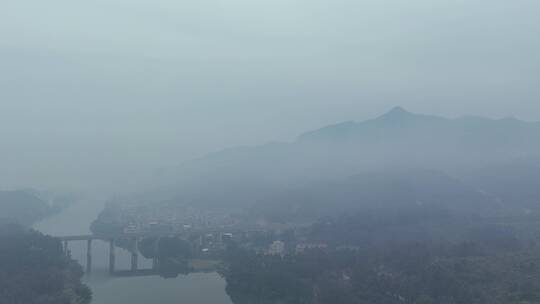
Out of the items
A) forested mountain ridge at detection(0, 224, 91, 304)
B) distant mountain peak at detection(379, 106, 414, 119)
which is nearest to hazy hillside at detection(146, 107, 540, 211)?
distant mountain peak at detection(379, 106, 414, 119)

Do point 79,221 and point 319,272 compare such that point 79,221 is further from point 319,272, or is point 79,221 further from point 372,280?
point 372,280

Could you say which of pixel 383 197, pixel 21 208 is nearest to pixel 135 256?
pixel 383 197

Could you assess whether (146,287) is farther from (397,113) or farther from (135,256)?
(397,113)

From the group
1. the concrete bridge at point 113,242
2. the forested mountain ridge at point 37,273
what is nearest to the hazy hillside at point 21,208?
the concrete bridge at point 113,242

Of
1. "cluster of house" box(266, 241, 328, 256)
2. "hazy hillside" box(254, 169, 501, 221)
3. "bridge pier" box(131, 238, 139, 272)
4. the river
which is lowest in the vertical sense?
the river

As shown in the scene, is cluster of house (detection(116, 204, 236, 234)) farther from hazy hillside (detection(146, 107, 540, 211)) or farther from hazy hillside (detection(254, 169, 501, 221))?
hazy hillside (detection(146, 107, 540, 211))

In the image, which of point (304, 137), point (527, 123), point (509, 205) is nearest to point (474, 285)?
point (509, 205)

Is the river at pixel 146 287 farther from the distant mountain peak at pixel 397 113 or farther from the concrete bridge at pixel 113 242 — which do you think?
the distant mountain peak at pixel 397 113

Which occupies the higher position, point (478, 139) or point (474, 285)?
point (478, 139)

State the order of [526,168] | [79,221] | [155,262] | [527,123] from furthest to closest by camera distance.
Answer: [527,123] < [526,168] < [79,221] < [155,262]

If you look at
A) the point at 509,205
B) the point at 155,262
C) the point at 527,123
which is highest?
the point at 527,123

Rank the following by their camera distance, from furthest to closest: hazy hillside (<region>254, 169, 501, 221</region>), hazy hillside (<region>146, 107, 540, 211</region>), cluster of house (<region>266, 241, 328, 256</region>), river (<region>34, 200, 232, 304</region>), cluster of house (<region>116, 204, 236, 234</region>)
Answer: hazy hillside (<region>146, 107, 540, 211</region>), hazy hillside (<region>254, 169, 501, 221</region>), cluster of house (<region>116, 204, 236, 234</region>), cluster of house (<region>266, 241, 328, 256</region>), river (<region>34, 200, 232, 304</region>)
